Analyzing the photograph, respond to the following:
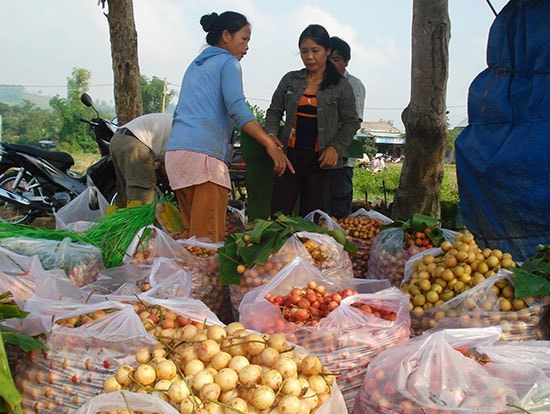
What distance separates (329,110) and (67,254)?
6.31ft

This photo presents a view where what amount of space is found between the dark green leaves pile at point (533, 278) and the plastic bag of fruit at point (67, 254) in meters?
2.13

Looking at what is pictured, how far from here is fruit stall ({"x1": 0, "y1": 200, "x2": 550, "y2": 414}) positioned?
4.68 ft

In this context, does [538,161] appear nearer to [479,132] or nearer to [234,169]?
[479,132]

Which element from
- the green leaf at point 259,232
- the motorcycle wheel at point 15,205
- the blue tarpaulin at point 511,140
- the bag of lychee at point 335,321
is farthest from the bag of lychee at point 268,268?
the motorcycle wheel at point 15,205

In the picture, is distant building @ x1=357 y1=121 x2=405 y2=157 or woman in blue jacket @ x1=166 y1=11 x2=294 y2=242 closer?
woman in blue jacket @ x1=166 y1=11 x2=294 y2=242

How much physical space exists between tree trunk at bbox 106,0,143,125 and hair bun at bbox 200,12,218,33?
285cm

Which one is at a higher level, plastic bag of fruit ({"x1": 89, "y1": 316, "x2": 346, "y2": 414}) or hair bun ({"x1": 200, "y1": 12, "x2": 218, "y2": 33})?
hair bun ({"x1": 200, "y1": 12, "x2": 218, "y2": 33})

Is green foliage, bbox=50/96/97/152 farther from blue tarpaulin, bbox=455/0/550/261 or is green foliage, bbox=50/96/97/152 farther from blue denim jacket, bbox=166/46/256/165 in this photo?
blue tarpaulin, bbox=455/0/550/261

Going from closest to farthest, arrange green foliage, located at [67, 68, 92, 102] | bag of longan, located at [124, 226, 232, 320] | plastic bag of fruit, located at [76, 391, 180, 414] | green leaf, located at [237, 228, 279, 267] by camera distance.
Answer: plastic bag of fruit, located at [76, 391, 180, 414], green leaf, located at [237, 228, 279, 267], bag of longan, located at [124, 226, 232, 320], green foliage, located at [67, 68, 92, 102]

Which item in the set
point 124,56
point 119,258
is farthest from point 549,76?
point 124,56

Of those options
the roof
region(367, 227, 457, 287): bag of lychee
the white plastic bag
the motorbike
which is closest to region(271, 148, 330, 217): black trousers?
region(367, 227, 457, 287): bag of lychee

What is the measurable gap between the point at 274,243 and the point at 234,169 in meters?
3.67

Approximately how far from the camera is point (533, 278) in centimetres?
222

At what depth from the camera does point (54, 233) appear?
3.31 meters
